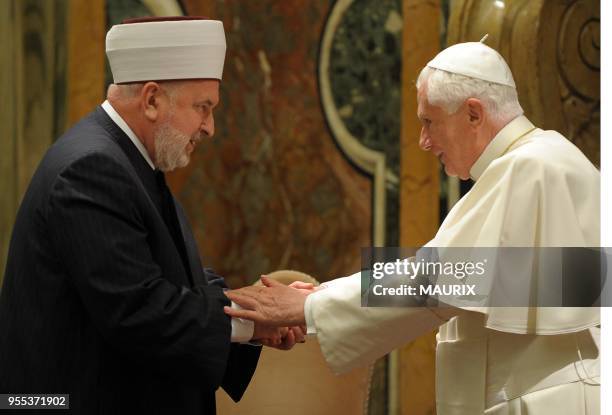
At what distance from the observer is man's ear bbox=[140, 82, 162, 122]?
3.42 m

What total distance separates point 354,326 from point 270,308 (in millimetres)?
299

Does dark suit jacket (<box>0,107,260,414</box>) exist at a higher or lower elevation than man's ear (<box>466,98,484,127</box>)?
lower

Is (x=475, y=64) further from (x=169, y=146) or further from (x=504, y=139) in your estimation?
(x=169, y=146)

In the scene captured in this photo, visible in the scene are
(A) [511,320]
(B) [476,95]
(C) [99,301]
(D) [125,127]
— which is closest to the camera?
(C) [99,301]

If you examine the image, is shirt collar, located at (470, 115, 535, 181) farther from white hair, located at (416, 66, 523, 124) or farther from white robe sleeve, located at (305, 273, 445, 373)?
white robe sleeve, located at (305, 273, 445, 373)

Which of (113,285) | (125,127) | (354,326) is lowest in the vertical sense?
(354,326)

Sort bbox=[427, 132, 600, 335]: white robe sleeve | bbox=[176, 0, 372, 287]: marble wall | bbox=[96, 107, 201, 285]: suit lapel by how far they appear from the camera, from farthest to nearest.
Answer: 1. bbox=[176, 0, 372, 287]: marble wall
2. bbox=[96, 107, 201, 285]: suit lapel
3. bbox=[427, 132, 600, 335]: white robe sleeve

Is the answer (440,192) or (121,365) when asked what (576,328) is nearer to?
(121,365)

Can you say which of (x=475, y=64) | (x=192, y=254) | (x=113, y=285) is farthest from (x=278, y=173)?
(x=113, y=285)

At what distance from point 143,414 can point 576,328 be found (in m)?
1.35

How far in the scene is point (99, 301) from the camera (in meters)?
3.04

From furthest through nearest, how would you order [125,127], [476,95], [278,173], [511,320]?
[278,173]
[476,95]
[125,127]
[511,320]

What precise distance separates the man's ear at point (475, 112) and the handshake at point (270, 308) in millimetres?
824
